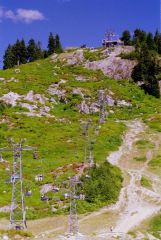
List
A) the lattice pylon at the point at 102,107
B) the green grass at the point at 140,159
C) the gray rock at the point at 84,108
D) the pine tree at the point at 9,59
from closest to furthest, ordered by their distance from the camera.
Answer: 1. the green grass at the point at 140,159
2. the lattice pylon at the point at 102,107
3. the gray rock at the point at 84,108
4. the pine tree at the point at 9,59

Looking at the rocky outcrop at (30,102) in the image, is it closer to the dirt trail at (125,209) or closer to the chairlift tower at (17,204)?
the dirt trail at (125,209)

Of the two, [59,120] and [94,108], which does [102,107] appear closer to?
[94,108]

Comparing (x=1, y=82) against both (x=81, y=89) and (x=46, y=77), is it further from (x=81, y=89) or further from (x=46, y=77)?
(x=81, y=89)

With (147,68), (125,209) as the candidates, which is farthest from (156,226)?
(147,68)

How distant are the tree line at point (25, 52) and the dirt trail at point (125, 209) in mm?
86467

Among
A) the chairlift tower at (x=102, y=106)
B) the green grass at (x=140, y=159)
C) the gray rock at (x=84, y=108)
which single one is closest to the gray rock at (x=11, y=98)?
the gray rock at (x=84, y=108)

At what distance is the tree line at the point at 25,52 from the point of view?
173 meters

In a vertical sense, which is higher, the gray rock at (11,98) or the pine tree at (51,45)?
the pine tree at (51,45)

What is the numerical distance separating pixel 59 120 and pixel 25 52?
68512 millimetres

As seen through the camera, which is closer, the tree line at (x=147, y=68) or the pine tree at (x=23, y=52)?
the tree line at (x=147, y=68)

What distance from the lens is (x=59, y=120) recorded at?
11150cm

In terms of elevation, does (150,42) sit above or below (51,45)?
below

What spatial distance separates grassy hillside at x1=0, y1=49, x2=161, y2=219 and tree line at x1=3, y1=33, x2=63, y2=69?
18.4 meters

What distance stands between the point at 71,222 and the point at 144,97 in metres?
76.7
